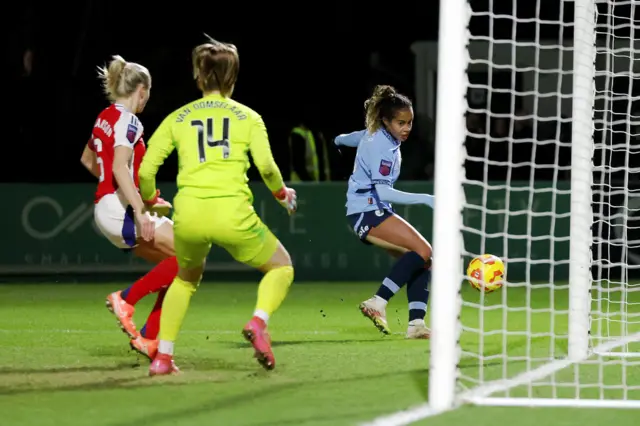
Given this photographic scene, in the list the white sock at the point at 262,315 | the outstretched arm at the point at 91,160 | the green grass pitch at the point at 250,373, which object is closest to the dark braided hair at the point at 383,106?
the green grass pitch at the point at 250,373

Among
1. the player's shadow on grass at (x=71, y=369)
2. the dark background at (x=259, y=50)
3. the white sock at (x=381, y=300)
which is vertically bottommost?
the player's shadow on grass at (x=71, y=369)

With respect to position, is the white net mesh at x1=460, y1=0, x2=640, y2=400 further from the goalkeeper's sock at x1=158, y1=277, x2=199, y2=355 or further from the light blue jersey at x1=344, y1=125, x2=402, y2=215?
the goalkeeper's sock at x1=158, y1=277, x2=199, y2=355

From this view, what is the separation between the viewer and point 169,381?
6.89 meters

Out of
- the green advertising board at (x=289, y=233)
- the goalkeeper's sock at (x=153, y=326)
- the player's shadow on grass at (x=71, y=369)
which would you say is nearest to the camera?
the player's shadow on grass at (x=71, y=369)

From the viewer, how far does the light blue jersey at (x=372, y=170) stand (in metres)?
8.91

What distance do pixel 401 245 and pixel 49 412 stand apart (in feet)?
11.7

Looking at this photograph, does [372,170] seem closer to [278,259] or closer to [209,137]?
[278,259]

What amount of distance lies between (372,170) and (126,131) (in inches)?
75.9

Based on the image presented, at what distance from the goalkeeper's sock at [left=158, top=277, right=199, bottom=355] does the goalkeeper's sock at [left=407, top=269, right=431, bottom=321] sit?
7.48 ft

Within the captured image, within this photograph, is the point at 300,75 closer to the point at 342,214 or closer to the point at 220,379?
the point at 342,214

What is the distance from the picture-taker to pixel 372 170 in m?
8.91

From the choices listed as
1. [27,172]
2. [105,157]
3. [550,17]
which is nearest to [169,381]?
[105,157]

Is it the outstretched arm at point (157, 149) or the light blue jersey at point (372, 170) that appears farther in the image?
the light blue jersey at point (372, 170)

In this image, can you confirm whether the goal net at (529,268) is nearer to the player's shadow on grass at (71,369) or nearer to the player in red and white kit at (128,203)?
the player in red and white kit at (128,203)
